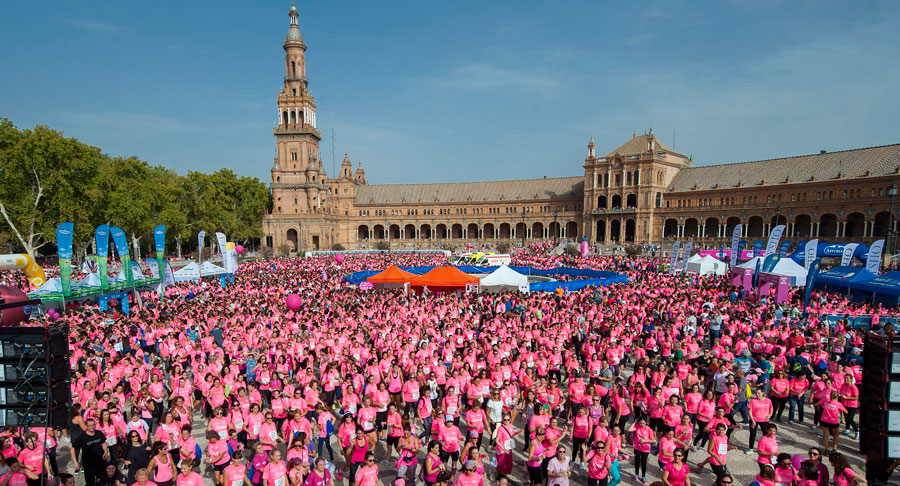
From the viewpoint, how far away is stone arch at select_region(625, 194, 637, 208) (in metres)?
69.1

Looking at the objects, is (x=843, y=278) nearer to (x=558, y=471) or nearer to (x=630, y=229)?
(x=558, y=471)

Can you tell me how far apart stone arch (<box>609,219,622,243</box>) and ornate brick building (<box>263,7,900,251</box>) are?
A: 0.53 ft

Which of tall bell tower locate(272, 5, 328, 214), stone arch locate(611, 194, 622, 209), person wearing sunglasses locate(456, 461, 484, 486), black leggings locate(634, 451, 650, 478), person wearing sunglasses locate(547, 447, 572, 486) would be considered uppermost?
tall bell tower locate(272, 5, 328, 214)

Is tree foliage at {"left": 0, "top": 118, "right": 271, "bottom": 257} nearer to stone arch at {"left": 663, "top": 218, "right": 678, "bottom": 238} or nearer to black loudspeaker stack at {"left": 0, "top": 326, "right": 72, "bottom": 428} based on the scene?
black loudspeaker stack at {"left": 0, "top": 326, "right": 72, "bottom": 428}

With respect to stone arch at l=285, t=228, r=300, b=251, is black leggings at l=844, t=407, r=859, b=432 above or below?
below

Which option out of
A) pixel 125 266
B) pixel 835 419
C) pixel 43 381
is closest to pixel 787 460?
pixel 835 419

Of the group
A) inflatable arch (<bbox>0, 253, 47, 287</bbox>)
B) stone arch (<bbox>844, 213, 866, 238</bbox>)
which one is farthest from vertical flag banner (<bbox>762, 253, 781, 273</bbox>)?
stone arch (<bbox>844, 213, 866, 238</bbox>)

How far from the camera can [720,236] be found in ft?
213

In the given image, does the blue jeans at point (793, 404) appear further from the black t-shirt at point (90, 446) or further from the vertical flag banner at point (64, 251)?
the vertical flag banner at point (64, 251)

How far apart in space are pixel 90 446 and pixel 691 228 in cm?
7312

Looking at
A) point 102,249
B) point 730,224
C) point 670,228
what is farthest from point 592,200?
point 102,249

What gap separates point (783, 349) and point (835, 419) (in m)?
3.53

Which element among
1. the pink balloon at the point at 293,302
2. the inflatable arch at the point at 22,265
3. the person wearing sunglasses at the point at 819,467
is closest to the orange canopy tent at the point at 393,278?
the pink balloon at the point at 293,302

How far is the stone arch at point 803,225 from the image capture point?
5881 centimetres
